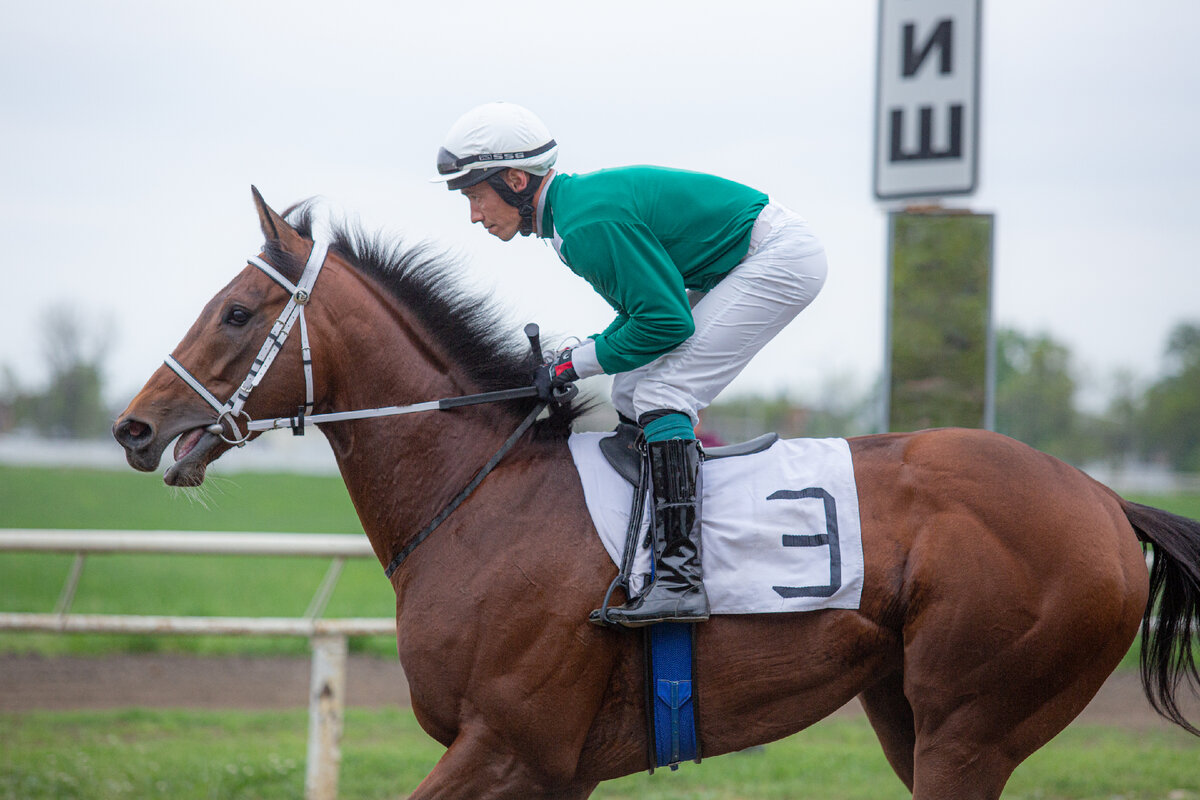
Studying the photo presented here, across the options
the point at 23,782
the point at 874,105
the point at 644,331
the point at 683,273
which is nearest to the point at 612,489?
the point at 644,331

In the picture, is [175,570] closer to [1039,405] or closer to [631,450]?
[631,450]

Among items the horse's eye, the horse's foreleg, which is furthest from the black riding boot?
the horse's eye

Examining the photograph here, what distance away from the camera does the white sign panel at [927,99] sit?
4.64 m

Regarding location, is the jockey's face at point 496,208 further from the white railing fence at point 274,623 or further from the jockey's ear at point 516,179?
the white railing fence at point 274,623

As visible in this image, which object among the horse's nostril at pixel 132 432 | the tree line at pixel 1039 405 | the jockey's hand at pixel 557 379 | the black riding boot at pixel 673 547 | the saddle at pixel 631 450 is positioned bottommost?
the tree line at pixel 1039 405

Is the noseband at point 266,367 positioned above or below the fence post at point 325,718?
above

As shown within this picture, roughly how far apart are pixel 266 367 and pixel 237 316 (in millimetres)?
183

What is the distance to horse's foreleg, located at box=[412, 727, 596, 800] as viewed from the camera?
2.75 m

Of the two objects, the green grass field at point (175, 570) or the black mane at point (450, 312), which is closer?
the black mane at point (450, 312)

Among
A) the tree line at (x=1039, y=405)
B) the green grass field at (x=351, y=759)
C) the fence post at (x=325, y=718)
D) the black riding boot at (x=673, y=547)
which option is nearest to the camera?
the black riding boot at (x=673, y=547)

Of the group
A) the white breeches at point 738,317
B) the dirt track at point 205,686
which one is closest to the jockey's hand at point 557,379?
the white breeches at point 738,317

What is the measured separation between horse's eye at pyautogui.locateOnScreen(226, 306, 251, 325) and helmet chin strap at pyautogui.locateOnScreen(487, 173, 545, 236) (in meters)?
0.83

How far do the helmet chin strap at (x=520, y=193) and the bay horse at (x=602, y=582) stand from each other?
0.52 metres

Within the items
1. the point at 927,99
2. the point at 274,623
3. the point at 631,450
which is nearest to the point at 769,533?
the point at 631,450
